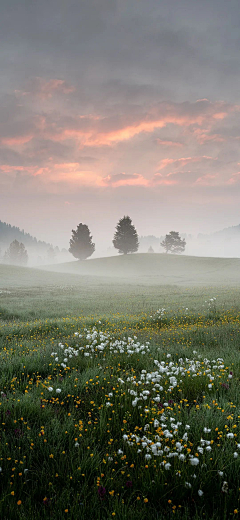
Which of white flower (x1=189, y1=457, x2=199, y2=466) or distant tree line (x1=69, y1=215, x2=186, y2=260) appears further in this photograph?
distant tree line (x1=69, y1=215, x2=186, y2=260)

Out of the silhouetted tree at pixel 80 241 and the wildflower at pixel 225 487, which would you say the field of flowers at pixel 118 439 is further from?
the silhouetted tree at pixel 80 241

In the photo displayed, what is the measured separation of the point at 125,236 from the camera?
9556 cm

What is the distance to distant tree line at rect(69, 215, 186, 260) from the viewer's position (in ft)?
310

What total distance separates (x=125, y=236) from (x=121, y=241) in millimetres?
2361

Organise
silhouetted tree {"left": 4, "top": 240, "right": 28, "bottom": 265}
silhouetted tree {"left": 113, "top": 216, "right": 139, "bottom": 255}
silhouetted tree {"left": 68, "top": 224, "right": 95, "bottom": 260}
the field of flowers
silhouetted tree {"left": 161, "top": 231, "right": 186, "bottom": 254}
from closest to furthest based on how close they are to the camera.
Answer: the field of flowers → silhouetted tree {"left": 113, "top": 216, "right": 139, "bottom": 255} → silhouetted tree {"left": 68, "top": 224, "right": 95, "bottom": 260} → silhouetted tree {"left": 161, "top": 231, "right": 186, "bottom": 254} → silhouetted tree {"left": 4, "top": 240, "right": 28, "bottom": 265}

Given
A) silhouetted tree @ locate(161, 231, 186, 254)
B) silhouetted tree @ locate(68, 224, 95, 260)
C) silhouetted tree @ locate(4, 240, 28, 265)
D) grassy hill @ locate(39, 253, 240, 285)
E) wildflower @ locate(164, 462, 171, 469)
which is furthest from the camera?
silhouetted tree @ locate(4, 240, 28, 265)

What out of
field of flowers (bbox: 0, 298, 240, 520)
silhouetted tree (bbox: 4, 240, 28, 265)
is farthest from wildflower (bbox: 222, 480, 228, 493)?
silhouetted tree (bbox: 4, 240, 28, 265)

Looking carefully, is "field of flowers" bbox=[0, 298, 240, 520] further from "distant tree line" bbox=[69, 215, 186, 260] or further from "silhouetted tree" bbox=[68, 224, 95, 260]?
"silhouetted tree" bbox=[68, 224, 95, 260]

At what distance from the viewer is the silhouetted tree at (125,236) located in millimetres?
93938

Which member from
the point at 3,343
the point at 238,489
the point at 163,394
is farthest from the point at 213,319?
the point at 238,489

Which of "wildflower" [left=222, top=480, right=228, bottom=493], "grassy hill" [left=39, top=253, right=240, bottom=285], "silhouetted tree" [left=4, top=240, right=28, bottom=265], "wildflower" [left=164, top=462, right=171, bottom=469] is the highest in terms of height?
"silhouetted tree" [left=4, top=240, right=28, bottom=265]

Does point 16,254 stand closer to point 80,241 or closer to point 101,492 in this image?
point 80,241

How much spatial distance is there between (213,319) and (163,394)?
717 cm

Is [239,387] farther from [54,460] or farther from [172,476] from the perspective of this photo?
[54,460]
